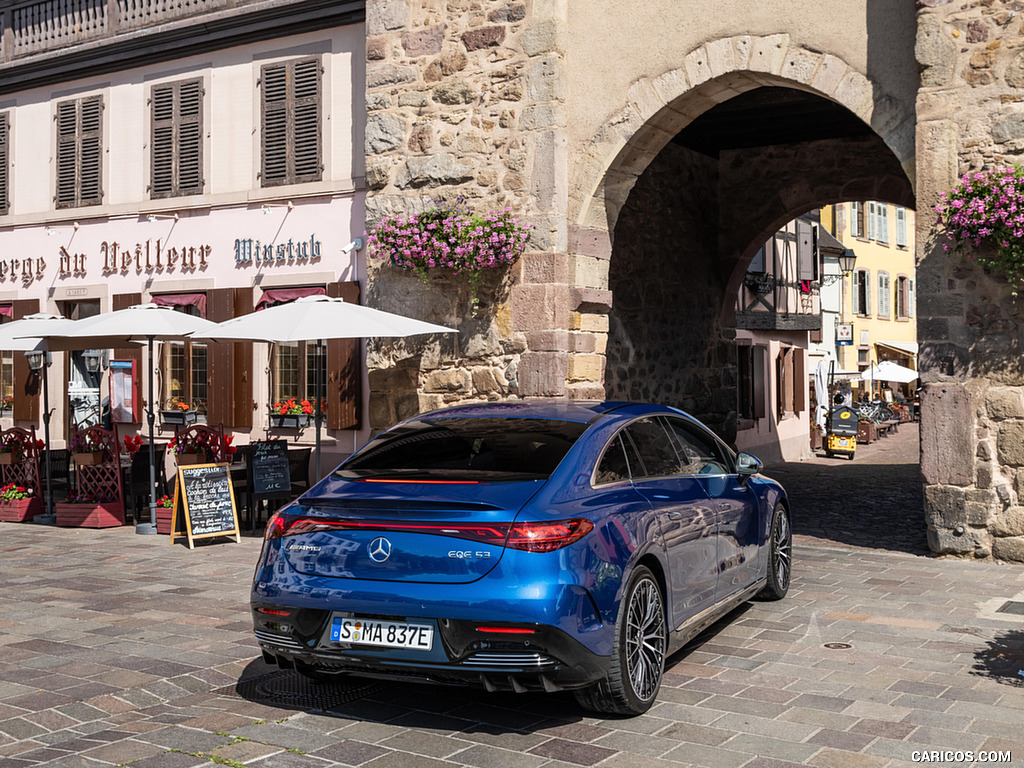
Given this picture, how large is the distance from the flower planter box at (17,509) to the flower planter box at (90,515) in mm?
878

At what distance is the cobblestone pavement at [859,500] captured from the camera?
10.5 metres

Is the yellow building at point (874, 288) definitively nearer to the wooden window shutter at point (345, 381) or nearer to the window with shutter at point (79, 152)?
the wooden window shutter at point (345, 381)

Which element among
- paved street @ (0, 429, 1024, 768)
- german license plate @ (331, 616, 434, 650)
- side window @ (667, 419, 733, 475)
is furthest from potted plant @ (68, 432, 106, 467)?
german license plate @ (331, 616, 434, 650)

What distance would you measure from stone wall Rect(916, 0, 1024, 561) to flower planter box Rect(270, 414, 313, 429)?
7.46m

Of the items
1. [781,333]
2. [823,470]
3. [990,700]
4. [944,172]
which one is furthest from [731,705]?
[781,333]

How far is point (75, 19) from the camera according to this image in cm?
1592

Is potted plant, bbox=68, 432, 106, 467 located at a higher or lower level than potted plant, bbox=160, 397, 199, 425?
lower

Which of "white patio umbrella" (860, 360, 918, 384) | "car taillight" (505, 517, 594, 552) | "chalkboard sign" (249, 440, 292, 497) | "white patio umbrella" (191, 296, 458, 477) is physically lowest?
"chalkboard sign" (249, 440, 292, 497)

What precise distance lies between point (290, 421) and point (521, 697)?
9.11 m

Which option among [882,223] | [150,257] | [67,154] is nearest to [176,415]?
[150,257]

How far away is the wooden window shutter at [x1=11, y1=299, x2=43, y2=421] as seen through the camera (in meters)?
16.0

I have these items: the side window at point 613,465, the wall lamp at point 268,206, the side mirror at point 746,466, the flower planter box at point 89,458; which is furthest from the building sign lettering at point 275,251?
the side window at point 613,465

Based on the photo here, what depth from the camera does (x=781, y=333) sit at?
24125mm

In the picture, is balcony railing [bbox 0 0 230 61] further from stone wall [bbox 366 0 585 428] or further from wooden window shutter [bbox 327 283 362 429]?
wooden window shutter [bbox 327 283 362 429]
